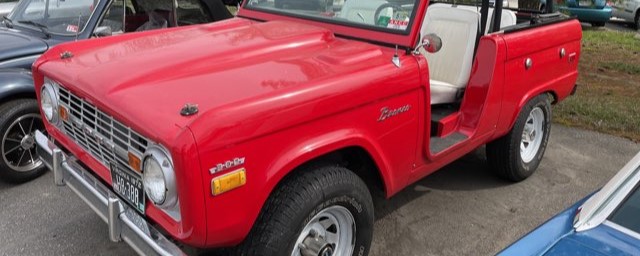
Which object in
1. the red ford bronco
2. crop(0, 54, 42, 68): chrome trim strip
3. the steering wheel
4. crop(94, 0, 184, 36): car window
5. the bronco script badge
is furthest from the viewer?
crop(94, 0, 184, 36): car window

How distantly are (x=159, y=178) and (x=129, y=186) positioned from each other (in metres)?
0.36

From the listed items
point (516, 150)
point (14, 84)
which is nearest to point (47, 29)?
point (14, 84)

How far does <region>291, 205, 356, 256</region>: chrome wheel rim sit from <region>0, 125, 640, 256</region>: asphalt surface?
1.80 feet

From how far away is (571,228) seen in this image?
78.5 inches

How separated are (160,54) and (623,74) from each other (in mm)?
7106

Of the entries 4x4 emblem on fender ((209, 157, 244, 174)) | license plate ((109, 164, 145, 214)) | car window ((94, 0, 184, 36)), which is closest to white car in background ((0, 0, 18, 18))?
car window ((94, 0, 184, 36))

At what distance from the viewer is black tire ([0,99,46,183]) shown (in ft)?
12.7

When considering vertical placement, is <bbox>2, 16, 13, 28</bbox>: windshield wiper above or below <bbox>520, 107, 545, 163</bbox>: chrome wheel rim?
above

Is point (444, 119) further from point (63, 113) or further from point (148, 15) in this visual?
point (148, 15)

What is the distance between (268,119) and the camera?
2150mm

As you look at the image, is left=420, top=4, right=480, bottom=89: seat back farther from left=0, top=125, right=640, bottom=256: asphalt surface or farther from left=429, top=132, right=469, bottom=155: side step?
left=0, top=125, right=640, bottom=256: asphalt surface

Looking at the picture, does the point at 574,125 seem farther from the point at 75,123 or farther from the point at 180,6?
the point at 75,123

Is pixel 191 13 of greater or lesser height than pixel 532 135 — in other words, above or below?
above

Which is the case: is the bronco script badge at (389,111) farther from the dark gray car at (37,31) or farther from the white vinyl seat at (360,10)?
the dark gray car at (37,31)
